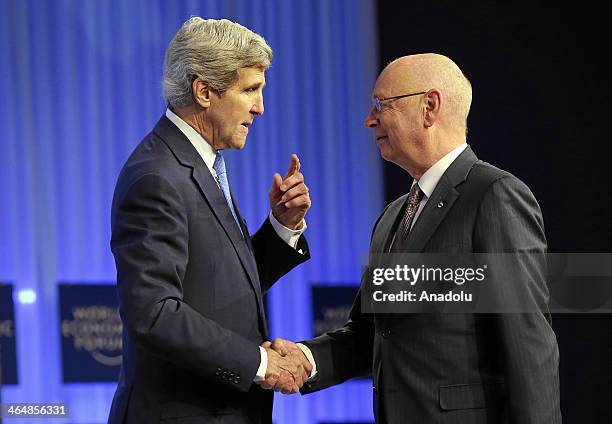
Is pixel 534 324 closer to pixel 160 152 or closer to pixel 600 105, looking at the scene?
pixel 160 152

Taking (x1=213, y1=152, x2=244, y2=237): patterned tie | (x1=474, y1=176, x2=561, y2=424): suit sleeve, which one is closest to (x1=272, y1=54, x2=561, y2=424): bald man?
(x1=474, y1=176, x2=561, y2=424): suit sleeve

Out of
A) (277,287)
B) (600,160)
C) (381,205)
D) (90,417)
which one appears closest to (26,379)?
(90,417)

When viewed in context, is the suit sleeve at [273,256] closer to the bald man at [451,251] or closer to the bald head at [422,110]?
the bald man at [451,251]

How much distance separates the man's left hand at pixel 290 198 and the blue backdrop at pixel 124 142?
5.59ft

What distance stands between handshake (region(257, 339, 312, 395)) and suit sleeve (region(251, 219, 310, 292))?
0.80 feet

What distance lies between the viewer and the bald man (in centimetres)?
227

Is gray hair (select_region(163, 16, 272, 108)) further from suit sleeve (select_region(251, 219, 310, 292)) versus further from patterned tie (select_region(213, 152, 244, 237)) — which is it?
suit sleeve (select_region(251, 219, 310, 292))

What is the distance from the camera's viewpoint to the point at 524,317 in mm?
2270

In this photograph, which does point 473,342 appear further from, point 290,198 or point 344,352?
point 290,198

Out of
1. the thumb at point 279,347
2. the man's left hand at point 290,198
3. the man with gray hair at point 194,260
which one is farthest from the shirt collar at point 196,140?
the thumb at point 279,347

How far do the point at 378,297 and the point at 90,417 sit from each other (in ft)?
7.01

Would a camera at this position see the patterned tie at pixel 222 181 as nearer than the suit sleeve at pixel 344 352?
Yes

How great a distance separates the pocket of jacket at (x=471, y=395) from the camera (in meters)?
2.33

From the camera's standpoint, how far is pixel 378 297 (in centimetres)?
260
